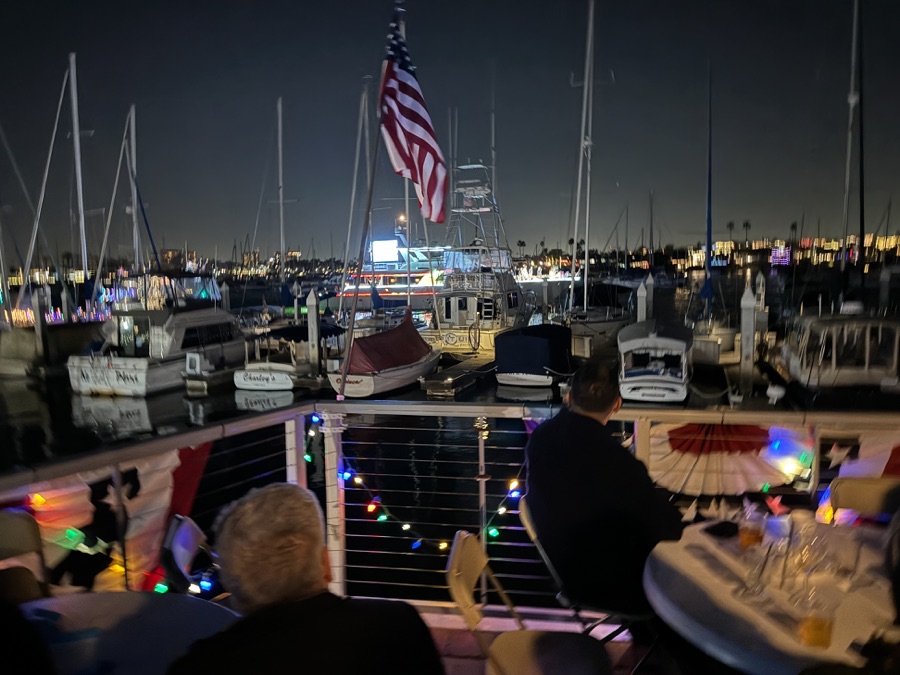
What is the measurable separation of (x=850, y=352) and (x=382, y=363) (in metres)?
12.5

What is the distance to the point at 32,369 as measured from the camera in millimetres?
26594

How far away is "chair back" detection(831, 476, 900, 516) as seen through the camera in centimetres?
307

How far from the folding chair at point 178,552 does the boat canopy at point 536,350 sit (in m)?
15.2

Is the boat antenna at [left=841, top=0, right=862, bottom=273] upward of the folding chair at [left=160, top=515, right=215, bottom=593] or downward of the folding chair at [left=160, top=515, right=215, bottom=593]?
upward

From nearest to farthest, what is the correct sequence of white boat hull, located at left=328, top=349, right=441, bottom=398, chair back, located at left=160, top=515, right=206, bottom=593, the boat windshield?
chair back, located at left=160, top=515, right=206, bottom=593
white boat hull, located at left=328, top=349, right=441, bottom=398
the boat windshield

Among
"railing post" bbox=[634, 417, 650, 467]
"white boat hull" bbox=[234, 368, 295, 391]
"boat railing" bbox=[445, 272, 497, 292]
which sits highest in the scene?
"boat railing" bbox=[445, 272, 497, 292]

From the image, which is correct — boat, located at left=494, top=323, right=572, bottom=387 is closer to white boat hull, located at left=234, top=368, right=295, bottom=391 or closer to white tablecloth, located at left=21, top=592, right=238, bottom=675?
white boat hull, located at left=234, top=368, right=295, bottom=391

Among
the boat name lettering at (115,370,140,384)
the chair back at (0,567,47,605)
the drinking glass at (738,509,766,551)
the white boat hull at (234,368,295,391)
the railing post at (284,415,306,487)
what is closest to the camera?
the chair back at (0,567,47,605)

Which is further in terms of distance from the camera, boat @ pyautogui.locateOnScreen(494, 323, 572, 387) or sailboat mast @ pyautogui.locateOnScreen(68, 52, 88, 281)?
sailboat mast @ pyautogui.locateOnScreen(68, 52, 88, 281)

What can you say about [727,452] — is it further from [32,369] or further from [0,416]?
[32,369]

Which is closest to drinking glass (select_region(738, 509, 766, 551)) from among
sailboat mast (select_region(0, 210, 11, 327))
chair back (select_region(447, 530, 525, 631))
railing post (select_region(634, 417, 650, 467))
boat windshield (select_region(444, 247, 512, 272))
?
railing post (select_region(634, 417, 650, 467))

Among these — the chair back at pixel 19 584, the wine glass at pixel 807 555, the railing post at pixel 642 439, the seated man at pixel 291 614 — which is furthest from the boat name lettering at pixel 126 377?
the wine glass at pixel 807 555

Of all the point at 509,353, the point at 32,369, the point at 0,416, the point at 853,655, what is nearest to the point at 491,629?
the point at 853,655

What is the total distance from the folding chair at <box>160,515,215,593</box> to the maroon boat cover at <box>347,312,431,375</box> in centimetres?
Answer: 1457
